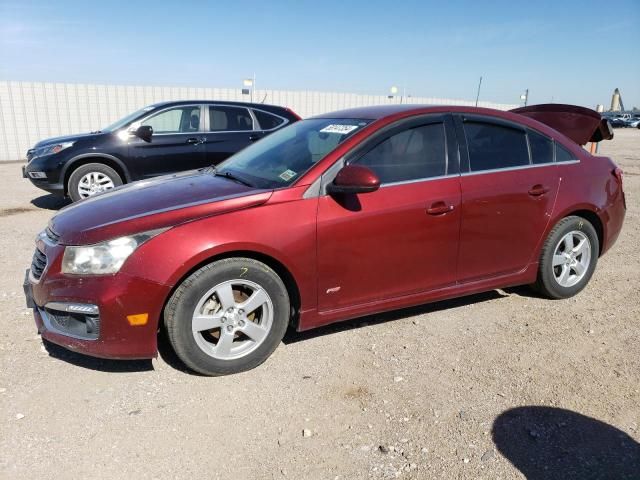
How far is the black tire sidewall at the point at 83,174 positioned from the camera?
774 centimetres

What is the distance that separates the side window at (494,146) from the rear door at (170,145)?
512 centimetres

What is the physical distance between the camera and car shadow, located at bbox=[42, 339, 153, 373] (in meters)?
3.28

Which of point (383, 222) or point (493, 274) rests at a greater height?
point (383, 222)

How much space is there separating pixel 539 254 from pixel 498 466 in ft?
7.28

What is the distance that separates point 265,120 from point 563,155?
5.32 meters

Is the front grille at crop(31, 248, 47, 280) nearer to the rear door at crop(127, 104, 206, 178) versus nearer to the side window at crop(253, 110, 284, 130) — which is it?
the rear door at crop(127, 104, 206, 178)

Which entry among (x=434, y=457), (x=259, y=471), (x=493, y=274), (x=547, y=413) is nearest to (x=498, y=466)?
(x=434, y=457)

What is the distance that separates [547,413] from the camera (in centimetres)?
285

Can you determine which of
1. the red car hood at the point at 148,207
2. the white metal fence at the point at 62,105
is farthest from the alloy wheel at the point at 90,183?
the white metal fence at the point at 62,105

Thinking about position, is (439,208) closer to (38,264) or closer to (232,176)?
(232,176)

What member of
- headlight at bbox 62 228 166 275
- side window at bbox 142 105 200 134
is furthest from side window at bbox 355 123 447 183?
side window at bbox 142 105 200 134

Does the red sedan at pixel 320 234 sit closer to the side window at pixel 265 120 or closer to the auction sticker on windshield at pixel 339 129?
the auction sticker on windshield at pixel 339 129

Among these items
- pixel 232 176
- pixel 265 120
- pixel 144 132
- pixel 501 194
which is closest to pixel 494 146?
pixel 501 194

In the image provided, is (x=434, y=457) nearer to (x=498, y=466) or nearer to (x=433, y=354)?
(x=498, y=466)
